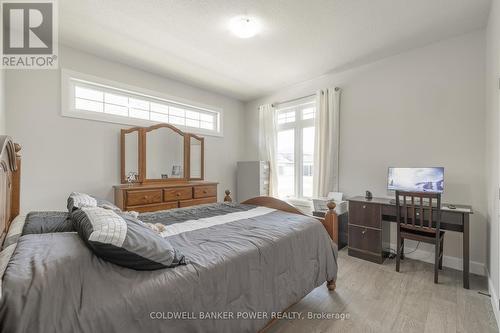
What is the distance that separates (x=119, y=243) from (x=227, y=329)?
0.72 metres

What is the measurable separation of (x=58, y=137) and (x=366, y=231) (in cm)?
399

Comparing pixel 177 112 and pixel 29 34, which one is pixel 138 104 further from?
pixel 29 34

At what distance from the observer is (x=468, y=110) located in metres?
2.59

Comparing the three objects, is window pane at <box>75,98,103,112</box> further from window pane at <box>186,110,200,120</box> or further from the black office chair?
the black office chair

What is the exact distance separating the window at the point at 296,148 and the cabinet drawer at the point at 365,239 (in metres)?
1.14

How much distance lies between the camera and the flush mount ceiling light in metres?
2.31

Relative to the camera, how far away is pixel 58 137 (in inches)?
110

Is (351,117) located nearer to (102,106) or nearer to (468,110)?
(468,110)

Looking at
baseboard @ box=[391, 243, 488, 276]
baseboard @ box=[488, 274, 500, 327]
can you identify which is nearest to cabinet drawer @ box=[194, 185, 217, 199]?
baseboard @ box=[391, 243, 488, 276]

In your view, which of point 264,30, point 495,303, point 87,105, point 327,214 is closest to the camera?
point 495,303

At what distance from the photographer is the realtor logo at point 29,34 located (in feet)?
7.13

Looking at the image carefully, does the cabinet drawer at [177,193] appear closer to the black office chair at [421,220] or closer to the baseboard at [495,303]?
the black office chair at [421,220]

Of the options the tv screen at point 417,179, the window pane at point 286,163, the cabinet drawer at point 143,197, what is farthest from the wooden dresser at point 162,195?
the tv screen at point 417,179

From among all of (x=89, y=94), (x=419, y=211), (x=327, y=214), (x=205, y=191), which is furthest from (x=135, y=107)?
(x=419, y=211)
